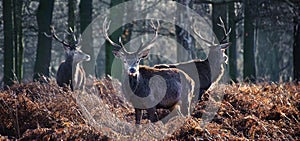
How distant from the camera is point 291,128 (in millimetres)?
8930

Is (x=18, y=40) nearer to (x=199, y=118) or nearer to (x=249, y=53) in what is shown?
(x=249, y=53)

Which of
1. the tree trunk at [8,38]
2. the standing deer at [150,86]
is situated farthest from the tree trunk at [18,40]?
the standing deer at [150,86]

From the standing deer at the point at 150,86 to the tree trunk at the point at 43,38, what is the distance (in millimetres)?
9536

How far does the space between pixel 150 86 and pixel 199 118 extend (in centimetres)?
117

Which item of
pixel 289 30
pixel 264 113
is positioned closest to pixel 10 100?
pixel 264 113

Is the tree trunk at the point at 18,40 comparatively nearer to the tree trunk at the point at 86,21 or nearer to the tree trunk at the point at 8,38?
the tree trunk at the point at 8,38

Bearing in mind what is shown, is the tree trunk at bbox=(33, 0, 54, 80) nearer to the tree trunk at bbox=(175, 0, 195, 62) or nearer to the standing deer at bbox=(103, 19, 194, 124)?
the tree trunk at bbox=(175, 0, 195, 62)

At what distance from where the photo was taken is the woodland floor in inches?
351

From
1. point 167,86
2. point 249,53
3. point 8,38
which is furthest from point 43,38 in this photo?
point 167,86

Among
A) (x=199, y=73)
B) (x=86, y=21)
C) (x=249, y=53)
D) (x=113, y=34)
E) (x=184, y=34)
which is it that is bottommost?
(x=249, y=53)

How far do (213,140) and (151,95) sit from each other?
300 cm

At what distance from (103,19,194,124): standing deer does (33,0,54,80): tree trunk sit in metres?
9.54

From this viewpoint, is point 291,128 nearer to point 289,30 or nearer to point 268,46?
point 289,30

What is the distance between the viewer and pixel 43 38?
68.8 feet
